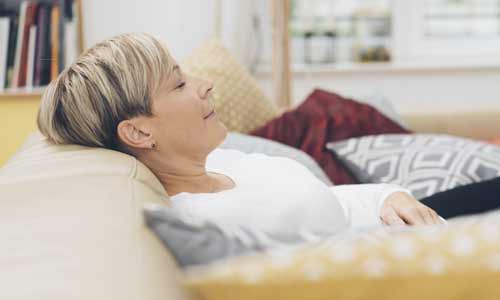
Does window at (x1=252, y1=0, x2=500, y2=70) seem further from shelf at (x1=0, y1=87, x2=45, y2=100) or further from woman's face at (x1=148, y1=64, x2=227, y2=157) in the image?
woman's face at (x1=148, y1=64, x2=227, y2=157)

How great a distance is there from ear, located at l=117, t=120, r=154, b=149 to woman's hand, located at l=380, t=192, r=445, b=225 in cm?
43

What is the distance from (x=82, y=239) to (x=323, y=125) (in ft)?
5.29

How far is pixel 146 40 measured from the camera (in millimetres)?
1261

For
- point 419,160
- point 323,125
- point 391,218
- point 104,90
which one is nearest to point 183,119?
point 104,90

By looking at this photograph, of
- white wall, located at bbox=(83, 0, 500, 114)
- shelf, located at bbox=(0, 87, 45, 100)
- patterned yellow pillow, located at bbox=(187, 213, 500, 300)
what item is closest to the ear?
patterned yellow pillow, located at bbox=(187, 213, 500, 300)

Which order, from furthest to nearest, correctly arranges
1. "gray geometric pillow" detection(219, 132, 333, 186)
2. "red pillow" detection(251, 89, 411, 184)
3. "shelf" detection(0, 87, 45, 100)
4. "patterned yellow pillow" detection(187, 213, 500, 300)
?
"shelf" detection(0, 87, 45, 100), "red pillow" detection(251, 89, 411, 184), "gray geometric pillow" detection(219, 132, 333, 186), "patterned yellow pillow" detection(187, 213, 500, 300)

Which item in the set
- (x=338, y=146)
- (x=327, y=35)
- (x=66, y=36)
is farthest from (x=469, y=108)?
(x=66, y=36)

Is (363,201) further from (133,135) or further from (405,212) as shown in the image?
(133,135)

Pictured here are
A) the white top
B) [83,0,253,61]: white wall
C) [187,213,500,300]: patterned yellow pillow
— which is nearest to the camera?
[187,213,500,300]: patterned yellow pillow

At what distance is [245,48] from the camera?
11.7ft

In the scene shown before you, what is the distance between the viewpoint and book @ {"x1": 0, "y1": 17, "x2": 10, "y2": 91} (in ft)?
10.1

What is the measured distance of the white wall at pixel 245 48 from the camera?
10.6 feet

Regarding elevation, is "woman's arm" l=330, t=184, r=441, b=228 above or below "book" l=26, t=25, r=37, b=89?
below

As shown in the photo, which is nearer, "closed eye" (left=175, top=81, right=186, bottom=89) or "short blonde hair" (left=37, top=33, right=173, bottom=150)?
"short blonde hair" (left=37, top=33, right=173, bottom=150)
